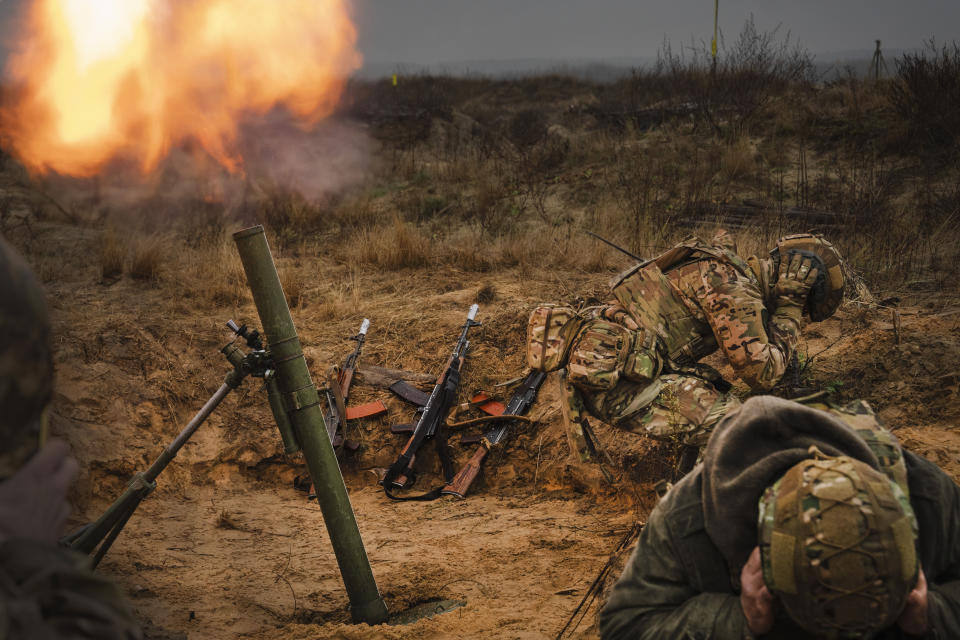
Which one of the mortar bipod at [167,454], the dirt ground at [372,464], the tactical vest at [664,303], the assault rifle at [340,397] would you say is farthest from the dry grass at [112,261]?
the tactical vest at [664,303]

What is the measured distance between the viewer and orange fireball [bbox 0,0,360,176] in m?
10.2

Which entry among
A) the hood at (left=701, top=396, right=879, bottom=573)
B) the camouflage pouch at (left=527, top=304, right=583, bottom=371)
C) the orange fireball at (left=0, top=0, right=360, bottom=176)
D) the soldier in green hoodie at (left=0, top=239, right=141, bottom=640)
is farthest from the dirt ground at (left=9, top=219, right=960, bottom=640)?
the orange fireball at (left=0, top=0, right=360, bottom=176)

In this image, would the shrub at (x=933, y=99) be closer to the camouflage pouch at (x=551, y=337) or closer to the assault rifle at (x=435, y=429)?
A: the assault rifle at (x=435, y=429)

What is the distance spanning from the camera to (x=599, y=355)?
3.75m

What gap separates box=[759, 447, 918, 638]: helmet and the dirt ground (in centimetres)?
169

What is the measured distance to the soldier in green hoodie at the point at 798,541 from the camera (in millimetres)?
1513

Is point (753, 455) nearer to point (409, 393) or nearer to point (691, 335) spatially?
point (691, 335)

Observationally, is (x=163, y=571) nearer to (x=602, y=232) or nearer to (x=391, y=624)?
(x=391, y=624)

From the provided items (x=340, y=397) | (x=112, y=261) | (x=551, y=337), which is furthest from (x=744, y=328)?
(x=112, y=261)

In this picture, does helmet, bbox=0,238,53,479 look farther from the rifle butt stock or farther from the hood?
the rifle butt stock

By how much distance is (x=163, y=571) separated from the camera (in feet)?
13.3

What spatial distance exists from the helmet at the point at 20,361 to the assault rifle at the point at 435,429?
413cm

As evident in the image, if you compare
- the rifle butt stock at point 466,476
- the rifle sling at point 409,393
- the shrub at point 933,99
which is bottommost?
the rifle butt stock at point 466,476

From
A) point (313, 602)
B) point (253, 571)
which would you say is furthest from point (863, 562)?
point (253, 571)
